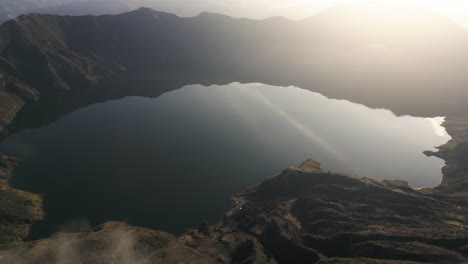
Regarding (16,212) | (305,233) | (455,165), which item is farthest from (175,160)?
(455,165)

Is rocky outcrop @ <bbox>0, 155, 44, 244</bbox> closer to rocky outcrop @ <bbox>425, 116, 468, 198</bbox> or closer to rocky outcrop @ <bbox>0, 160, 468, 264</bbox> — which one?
rocky outcrop @ <bbox>0, 160, 468, 264</bbox>

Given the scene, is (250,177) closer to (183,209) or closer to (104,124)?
(183,209)

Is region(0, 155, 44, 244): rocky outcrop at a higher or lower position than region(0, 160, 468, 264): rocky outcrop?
lower

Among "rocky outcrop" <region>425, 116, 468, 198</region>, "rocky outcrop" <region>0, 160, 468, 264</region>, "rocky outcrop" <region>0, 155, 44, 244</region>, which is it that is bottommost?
"rocky outcrop" <region>0, 155, 44, 244</region>

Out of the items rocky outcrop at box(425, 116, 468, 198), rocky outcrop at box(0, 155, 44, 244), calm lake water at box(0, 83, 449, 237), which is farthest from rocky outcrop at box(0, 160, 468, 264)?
rocky outcrop at box(0, 155, 44, 244)

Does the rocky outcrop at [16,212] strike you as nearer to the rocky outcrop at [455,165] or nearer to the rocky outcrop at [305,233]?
the rocky outcrop at [305,233]
